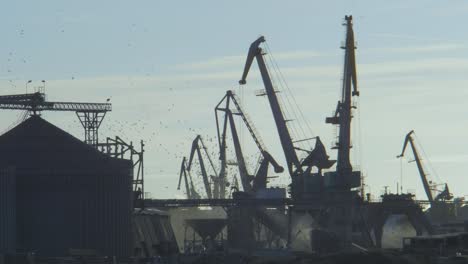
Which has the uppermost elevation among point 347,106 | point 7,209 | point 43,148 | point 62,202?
point 347,106

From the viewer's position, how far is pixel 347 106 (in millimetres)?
192750

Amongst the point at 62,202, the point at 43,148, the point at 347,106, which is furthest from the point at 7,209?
the point at 347,106

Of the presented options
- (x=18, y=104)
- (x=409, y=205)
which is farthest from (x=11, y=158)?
(x=409, y=205)

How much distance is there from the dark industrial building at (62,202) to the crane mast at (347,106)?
47669 millimetres

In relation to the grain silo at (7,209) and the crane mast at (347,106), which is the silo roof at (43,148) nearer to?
the grain silo at (7,209)

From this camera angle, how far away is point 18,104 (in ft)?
542

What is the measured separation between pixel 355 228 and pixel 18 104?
56.2 m

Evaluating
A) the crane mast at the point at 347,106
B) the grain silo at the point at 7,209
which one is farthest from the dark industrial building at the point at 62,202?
the crane mast at the point at 347,106

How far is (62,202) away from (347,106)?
58.4 meters

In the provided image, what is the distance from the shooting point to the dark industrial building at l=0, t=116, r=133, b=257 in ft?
478

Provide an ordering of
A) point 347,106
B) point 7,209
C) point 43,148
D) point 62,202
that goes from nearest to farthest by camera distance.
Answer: point 7,209
point 62,202
point 43,148
point 347,106

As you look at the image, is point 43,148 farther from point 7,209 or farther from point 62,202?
point 7,209

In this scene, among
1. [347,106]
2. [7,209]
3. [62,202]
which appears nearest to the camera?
[7,209]

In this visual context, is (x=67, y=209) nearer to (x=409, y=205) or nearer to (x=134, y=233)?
(x=134, y=233)
